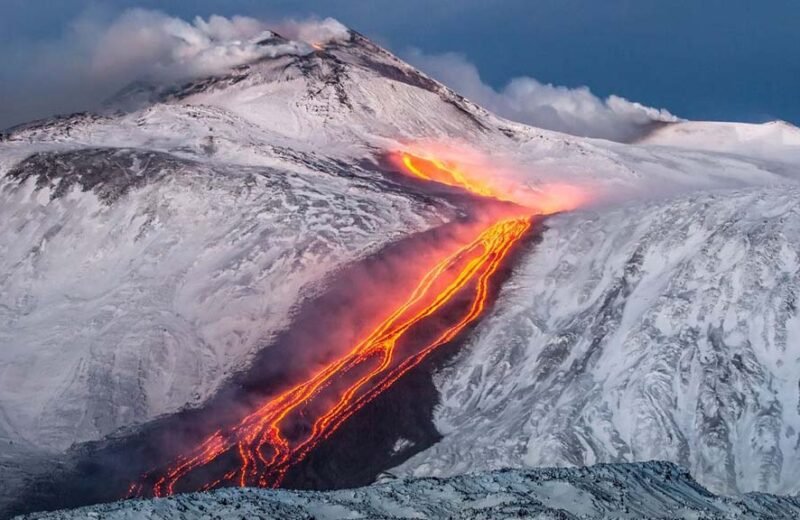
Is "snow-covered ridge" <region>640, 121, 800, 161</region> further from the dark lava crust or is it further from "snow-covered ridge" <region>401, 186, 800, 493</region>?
the dark lava crust

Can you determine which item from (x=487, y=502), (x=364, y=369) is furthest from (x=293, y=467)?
(x=487, y=502)

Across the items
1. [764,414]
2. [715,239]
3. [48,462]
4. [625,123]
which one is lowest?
[48,462]

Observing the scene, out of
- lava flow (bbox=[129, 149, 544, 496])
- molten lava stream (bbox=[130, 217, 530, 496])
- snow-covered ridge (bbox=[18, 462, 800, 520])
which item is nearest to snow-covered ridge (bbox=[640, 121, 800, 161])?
lava flow (bbox=[129, 149, 544, 496])

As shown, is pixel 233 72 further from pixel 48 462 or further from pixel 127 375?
pixel 48 462

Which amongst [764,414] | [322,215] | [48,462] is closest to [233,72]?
[322,215]

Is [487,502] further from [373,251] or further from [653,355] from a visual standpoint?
[373,251]
